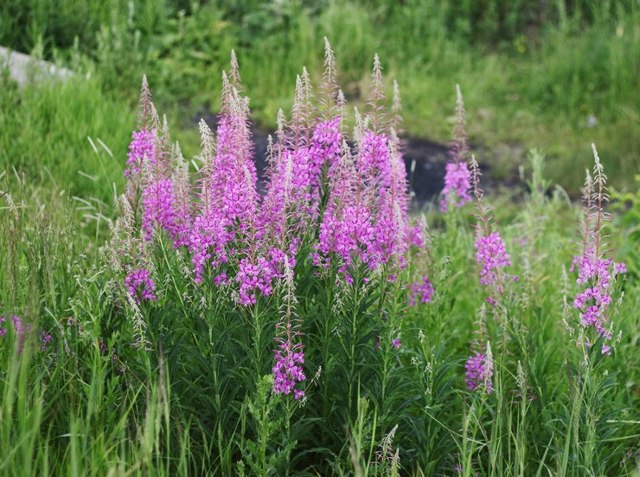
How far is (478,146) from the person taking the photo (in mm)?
8703

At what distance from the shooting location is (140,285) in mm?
2748

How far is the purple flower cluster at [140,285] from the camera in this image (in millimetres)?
2717

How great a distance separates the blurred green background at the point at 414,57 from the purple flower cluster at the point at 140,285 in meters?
3.61

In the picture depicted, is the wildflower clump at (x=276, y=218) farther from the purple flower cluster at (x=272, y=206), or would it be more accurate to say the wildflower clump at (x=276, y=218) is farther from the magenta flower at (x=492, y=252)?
the magenta flower at (x=492, y=252)

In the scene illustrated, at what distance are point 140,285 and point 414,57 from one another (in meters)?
7.24

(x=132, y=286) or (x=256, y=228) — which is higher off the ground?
(x=256, y=228)

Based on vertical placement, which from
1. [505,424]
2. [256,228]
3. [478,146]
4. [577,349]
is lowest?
[478,146]

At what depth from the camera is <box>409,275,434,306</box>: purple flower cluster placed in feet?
12.2

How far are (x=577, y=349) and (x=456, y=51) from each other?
711cm

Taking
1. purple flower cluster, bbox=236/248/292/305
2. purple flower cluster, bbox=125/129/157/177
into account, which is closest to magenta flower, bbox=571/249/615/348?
purple flower cluster, bbox=236/248/292/305

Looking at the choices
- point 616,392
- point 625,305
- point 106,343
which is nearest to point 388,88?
point 625,305

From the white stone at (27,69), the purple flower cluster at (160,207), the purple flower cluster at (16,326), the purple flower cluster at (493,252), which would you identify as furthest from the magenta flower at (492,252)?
the white stone at (27,69)

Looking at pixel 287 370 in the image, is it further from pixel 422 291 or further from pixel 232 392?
pixel 422 291

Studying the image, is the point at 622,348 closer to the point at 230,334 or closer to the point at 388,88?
the point at 230,334
